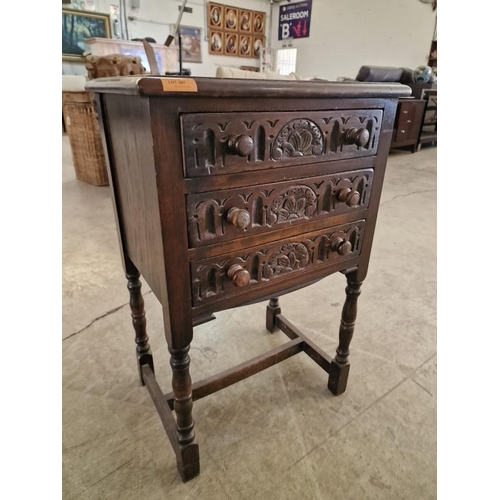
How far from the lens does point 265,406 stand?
1223mm

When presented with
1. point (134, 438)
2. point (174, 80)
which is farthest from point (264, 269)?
point (134, 438)

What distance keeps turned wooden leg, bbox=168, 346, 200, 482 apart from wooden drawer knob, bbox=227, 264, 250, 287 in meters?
0.21

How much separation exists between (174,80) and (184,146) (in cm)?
11

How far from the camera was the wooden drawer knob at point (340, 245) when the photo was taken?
Result: 0.95 meters

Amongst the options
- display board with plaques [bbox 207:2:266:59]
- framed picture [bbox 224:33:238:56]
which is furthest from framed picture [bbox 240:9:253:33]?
framed picture [bbox 224:33:238:56]

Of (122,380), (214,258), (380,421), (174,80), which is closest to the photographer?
(174,80)

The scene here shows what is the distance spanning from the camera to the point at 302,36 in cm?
864

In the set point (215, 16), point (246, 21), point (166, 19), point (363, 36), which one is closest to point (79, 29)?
point (166, 19)

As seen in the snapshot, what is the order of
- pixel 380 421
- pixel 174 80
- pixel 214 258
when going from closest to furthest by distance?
pixel 174 80
pixel 214 258
pixel 380 421

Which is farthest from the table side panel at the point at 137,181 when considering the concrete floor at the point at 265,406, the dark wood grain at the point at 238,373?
the concrete floor at the point at 265,406

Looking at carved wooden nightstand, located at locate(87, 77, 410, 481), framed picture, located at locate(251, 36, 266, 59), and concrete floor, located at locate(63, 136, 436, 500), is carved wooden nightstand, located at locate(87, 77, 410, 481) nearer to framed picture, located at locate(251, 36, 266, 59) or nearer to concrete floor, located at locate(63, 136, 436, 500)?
concrete floor, located at locate(63, 136, 436, 500)

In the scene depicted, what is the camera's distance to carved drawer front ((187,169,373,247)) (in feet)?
2.33

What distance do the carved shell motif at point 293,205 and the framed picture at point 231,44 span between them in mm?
9195

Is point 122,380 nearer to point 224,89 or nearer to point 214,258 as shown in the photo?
point 214,258
